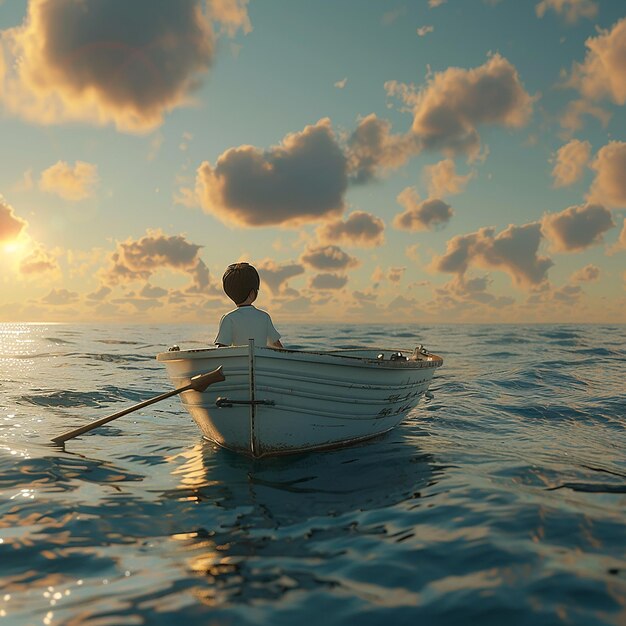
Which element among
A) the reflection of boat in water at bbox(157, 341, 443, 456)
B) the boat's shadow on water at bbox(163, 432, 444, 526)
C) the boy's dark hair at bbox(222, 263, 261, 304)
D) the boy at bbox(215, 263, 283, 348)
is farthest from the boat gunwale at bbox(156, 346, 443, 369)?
the boat's shadow on water at bbox(163, 432, 444, 526)

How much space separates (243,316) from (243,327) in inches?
6.8

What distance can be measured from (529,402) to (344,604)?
12277mm

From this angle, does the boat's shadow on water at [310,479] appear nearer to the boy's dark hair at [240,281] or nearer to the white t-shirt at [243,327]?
the white t-shirt at [243,327]

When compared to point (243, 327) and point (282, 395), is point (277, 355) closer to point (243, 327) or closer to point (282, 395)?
point (282, 395)

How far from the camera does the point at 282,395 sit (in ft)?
24.9

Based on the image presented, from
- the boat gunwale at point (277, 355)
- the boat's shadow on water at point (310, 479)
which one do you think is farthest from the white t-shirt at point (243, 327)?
the boat's shadow on water at point (310, 479)

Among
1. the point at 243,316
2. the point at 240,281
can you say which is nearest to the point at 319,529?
the point at 243,316

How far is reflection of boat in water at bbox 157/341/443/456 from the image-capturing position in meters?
7.51

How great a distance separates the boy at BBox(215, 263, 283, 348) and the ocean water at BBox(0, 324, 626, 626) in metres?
1.84

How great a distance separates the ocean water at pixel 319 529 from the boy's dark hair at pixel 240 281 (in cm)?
252

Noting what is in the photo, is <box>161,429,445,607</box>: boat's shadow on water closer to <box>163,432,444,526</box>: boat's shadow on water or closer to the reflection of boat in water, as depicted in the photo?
<box>163,432,444,526</box>: boat's shadow on water

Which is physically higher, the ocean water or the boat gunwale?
the boat gunwale

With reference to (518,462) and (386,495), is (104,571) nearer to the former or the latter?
(386,495)

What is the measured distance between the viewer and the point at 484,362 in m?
26.3
